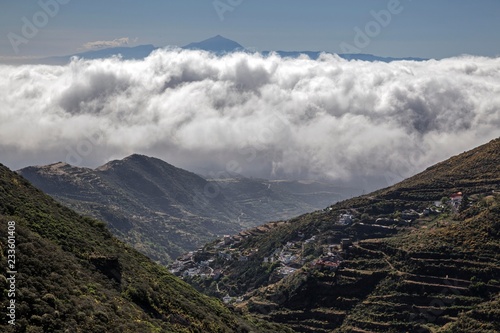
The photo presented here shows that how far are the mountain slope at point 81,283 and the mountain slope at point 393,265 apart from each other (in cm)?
3009

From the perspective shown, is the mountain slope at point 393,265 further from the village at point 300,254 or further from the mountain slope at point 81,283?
the mountain slope at point 81,283

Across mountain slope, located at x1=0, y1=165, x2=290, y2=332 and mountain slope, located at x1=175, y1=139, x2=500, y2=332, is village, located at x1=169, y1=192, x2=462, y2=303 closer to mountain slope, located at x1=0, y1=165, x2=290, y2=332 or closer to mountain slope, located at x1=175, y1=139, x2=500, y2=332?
mountain slope, located at x1=175, y1=139, x2=500, y2=332

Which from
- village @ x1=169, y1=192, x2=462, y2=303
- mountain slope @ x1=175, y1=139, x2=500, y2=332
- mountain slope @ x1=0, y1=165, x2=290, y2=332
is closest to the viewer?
mountain slope @ x1=0, y1=165, x2=290, y2=332

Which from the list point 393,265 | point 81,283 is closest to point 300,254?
point 393,265

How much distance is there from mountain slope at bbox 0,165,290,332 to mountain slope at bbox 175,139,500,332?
3009 cm

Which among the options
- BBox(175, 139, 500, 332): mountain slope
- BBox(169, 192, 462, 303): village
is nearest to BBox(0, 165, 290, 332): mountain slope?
BBox(175, 139, 500, 332): mountain slope

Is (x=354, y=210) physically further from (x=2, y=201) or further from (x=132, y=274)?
(x=2, y=201)

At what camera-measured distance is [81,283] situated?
39844 millimetres

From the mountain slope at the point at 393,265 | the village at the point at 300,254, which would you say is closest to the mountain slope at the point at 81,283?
the mountain slope at the point at 393,265

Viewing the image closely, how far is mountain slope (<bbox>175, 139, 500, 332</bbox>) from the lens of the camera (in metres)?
90.6

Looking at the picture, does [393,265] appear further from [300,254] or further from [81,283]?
[81,283]

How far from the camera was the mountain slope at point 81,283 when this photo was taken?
3241cm

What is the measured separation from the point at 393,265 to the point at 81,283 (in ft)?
250

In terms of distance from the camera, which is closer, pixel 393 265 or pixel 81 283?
pixel 81 283
